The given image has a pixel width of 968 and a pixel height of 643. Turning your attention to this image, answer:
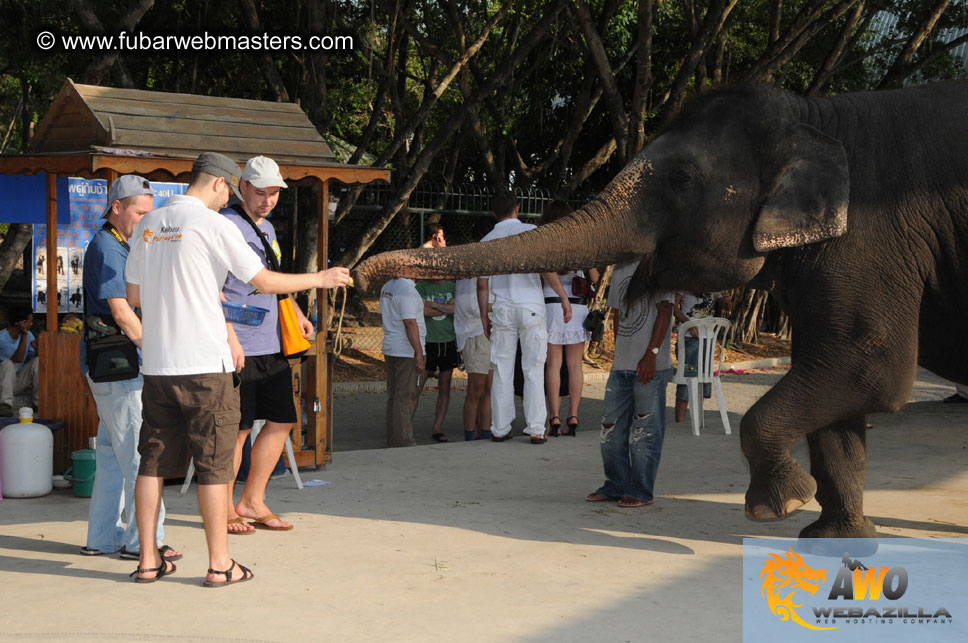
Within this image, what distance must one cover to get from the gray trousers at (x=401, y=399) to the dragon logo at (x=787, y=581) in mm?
5094

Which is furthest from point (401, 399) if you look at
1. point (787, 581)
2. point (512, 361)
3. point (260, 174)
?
point (787, 581)

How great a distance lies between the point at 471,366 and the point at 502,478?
2.29 meters

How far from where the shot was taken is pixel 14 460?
721cm

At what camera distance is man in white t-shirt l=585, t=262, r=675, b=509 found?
22.8ft

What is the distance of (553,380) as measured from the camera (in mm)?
10125

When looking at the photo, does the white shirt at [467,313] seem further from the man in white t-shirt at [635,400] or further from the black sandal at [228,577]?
the black sandal at [228,577]

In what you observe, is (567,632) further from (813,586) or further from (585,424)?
(585,424)

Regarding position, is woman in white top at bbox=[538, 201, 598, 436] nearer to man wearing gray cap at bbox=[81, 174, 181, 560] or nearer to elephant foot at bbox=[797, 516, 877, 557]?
elephant foot at bbox=[797, 516, 877, 557]

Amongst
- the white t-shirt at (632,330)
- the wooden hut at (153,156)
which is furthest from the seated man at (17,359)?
the white t-shirt at (632,330)

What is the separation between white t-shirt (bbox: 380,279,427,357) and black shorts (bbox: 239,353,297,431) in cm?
339

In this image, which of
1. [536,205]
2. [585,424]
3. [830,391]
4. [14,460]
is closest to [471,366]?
[585,424]

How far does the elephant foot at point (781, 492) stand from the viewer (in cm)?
557

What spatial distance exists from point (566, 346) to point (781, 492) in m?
4.90

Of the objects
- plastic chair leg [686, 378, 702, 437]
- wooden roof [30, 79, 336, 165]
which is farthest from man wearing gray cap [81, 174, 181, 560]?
plastic chair leg [686, 378, 702, 437]
